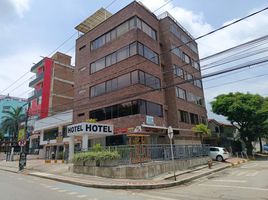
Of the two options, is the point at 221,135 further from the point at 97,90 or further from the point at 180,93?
the point at 97,90

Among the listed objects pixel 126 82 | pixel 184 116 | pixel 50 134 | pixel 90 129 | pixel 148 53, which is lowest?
pixel 90 129

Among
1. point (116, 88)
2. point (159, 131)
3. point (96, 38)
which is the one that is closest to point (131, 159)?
point (159, 131)

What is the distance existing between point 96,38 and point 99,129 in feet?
43.2

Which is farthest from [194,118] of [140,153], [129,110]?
[140,153]

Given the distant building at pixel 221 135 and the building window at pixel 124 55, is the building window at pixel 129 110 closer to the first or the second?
the building window at pixel 124 55

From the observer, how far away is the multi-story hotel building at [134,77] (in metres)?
23.0

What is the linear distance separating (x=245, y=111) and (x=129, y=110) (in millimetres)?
19487

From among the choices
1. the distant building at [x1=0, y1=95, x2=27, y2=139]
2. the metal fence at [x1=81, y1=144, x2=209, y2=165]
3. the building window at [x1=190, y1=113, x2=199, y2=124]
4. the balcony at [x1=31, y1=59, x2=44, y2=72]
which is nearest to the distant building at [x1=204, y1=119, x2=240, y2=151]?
the building window at [x1=190, y1=113, x2=199, y2=124]

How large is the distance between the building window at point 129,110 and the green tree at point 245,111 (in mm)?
14228

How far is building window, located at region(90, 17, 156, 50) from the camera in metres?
24.8

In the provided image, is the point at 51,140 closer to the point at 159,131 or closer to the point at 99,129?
the point at 99,129

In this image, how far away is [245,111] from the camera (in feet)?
108

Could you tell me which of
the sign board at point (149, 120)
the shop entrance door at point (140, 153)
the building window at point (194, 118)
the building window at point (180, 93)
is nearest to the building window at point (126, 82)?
the sign board at point (149, 120)

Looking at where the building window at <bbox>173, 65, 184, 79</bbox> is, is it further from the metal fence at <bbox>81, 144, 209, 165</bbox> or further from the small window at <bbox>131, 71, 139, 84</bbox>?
the metal fence at <bbox>81, 144, 209, 165</bbox>
